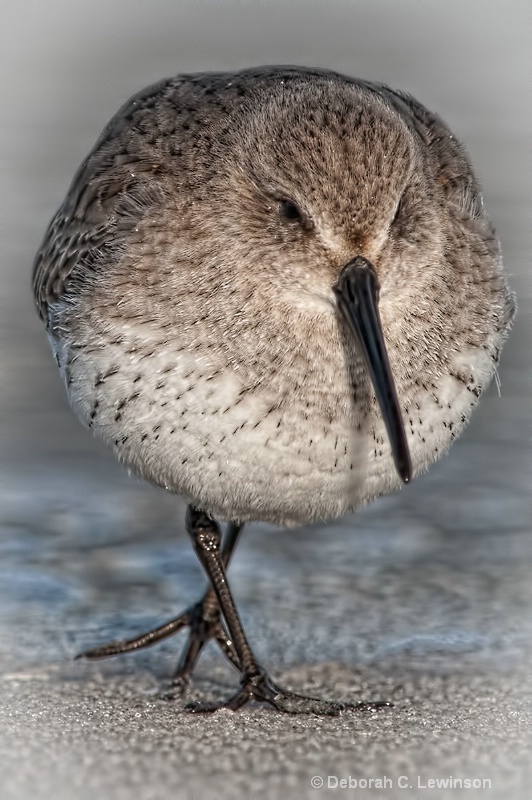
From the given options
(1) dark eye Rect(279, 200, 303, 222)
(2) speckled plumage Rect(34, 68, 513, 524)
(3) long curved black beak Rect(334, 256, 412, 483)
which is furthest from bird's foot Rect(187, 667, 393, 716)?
(1) dark eye Rect(279, 200, 303, 222)

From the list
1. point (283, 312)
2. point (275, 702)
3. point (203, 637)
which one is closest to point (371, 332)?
point (283, 312)

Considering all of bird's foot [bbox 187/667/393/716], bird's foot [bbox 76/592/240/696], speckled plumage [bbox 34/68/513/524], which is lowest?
bird's foot [bbox 76/592/240/696]

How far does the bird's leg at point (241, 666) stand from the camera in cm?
Answer: 498

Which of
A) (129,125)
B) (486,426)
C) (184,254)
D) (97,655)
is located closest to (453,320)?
(184,254)

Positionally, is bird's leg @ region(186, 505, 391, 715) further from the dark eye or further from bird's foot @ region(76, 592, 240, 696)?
the dark eye

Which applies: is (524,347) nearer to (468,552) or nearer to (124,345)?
(468,552)

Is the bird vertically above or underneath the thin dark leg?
above

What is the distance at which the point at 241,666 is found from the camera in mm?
5164

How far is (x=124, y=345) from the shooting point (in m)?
4.85

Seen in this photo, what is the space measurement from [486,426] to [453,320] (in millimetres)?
2732

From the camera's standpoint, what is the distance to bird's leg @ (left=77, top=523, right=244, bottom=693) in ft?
17.8

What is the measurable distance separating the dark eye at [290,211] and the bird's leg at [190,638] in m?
1.53

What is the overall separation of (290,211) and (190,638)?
184cm

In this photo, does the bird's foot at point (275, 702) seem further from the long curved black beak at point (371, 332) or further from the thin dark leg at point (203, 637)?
the long curved black beak at point (371, 332)
